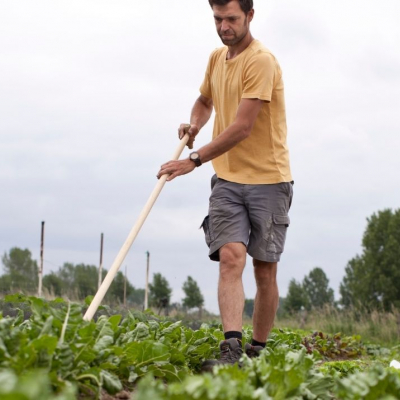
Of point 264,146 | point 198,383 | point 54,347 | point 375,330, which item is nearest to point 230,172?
point 264,146

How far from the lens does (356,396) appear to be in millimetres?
3141

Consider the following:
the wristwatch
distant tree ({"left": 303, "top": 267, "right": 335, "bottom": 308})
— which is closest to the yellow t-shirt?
the wristwatch

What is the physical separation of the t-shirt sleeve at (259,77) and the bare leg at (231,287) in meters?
1.04

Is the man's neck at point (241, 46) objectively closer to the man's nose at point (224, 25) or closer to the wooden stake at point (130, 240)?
the man's nose at point (224, 25)

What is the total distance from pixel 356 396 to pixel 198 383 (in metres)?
0.85

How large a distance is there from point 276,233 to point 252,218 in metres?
0.20

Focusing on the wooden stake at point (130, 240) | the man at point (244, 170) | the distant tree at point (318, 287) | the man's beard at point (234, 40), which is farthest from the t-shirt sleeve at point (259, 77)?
the distant tree at point (318, 287)

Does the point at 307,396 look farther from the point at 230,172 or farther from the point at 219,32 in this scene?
the point at 219,32

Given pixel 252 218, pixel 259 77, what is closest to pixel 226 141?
pixel 259 77

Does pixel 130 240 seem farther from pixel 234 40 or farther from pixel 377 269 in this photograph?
pixel 377 269

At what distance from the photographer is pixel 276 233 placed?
5.24 meters

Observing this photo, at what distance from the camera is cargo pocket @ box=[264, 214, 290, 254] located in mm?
5203

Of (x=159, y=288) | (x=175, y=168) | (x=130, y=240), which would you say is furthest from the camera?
(x=159, y=288)

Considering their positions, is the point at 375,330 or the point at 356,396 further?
the point at 375,330
